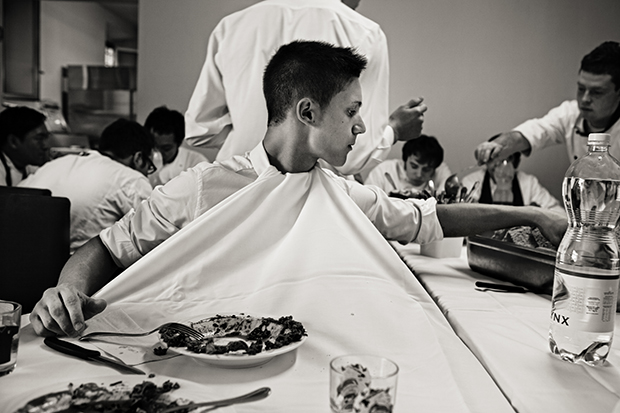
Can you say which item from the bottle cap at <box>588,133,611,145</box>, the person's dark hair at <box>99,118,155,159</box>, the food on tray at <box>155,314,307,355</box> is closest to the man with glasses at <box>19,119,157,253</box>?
the person's dark hair at <box>99,118,155,159</box>

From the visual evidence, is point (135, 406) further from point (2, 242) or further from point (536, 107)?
point (536, 107)

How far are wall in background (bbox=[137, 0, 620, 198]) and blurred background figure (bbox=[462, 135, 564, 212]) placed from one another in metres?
0.58

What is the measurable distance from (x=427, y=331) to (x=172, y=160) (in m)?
3.55

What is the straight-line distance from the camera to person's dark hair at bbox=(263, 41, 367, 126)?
136cm

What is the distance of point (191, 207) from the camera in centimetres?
130

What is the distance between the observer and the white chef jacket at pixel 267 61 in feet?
6.33

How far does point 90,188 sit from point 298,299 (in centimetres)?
184

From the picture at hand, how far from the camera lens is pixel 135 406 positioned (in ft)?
1.94

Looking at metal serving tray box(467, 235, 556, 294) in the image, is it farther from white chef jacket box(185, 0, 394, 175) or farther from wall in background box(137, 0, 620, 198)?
wall in background box(137, 0, 620, 198)

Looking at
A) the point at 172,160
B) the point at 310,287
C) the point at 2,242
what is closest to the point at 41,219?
the point at 2,242

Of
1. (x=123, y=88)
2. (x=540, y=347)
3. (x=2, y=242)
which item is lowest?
(x=2, y=242)

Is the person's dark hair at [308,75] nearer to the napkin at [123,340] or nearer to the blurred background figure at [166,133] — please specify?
the napkin at [123,340]

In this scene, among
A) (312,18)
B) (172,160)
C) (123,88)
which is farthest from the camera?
(123,88)

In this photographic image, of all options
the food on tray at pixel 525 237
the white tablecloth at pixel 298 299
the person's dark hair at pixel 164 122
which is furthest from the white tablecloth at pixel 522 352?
the person's dark hair at pixel 164 122
